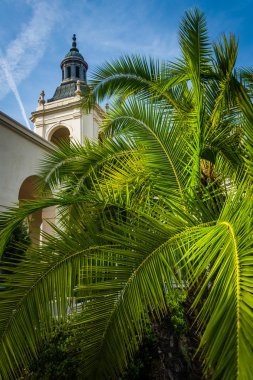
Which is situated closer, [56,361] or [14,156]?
[56,361]

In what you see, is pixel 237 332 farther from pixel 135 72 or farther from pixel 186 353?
pixel 135 72

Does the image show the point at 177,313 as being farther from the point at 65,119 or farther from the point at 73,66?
the point at 73,66

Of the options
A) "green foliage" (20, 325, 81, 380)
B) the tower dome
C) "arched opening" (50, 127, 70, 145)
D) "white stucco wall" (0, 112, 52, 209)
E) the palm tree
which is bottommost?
"green foliage" (20, 325, 81, 380)

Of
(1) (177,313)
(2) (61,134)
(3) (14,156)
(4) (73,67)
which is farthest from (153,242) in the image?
(4) (73,67)

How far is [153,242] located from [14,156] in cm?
1014

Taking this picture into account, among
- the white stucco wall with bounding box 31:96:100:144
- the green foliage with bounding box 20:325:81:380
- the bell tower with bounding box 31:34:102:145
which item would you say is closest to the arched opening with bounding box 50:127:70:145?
the bell tower with bounding box 31:34:102:145

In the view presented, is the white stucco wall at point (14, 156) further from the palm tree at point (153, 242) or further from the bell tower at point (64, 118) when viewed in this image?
the bell tower at point (64, 118)

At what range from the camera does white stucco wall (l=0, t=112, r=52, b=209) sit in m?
11.0

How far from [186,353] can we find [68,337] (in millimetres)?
1737

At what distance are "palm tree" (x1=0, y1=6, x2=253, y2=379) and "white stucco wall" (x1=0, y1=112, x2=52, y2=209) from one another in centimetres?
668

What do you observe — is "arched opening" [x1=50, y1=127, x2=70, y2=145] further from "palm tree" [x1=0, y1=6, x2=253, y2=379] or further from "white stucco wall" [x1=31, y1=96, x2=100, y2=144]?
"palm tree" [x1=0, y1=6, x2=253, y2=379]

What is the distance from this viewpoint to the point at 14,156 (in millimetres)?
11531

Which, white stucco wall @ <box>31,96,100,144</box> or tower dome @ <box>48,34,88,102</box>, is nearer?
white stucco wall @ <box>31,96,100,144</box>

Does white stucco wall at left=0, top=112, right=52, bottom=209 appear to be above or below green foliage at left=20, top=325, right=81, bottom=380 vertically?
above
